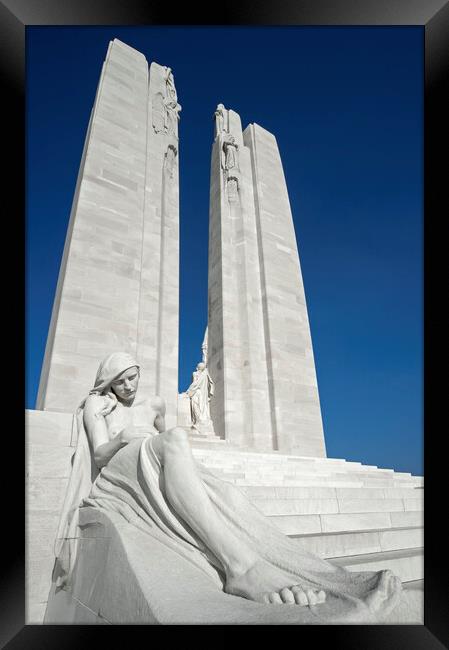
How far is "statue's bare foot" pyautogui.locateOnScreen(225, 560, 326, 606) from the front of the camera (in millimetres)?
1995

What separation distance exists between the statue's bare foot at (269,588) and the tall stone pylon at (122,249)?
5930mm

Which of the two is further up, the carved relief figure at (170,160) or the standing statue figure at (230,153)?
the standing statue figure at (230,153)

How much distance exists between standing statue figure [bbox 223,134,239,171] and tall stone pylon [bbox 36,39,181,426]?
8.64ft

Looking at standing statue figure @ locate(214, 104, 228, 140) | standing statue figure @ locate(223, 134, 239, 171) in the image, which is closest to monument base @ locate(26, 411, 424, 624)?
standing statue figure @ locate(223, 134, 239, 171)

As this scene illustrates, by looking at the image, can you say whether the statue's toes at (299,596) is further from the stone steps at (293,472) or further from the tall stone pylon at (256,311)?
the tall stone pylon at (256,311)

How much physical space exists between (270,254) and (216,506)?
11.1m

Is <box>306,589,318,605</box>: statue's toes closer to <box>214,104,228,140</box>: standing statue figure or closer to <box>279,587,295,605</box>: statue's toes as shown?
<box>279,587,295,605</box>: statue's toes

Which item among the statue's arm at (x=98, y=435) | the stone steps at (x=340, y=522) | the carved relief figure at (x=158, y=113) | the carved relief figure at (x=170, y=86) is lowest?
the stone steps at (x=340, y=522)

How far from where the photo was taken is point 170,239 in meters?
10.9

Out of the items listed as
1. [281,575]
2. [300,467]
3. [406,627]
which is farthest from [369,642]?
[300,467]

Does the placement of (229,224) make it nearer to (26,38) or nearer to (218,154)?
(218,154)

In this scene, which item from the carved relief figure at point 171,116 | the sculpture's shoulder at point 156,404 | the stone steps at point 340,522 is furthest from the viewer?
the carved relief figure at point 171,116

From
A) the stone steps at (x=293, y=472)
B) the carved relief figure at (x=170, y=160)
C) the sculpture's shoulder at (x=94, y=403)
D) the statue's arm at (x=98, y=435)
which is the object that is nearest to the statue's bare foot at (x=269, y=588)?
the statue's arm at (x=98, y=435)

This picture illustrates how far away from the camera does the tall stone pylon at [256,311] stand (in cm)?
1138
